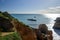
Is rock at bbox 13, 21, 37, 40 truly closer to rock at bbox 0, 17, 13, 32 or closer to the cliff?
the cliff

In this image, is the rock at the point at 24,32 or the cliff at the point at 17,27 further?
the rock at the point at 24,32

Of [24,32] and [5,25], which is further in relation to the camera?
[24,32]

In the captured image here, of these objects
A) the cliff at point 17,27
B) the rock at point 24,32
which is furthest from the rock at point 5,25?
the rock at point 24,32

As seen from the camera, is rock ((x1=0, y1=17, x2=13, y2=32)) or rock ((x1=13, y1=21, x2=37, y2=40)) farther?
rock ((x1=13, y1=21, x2=37, y2=40))

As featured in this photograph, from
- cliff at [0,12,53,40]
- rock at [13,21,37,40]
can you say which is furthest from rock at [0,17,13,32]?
rock at [13,21,37,40]

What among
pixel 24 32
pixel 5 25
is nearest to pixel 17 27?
pixel 24 32

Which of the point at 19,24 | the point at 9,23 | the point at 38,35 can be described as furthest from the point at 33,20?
the point at 9,23

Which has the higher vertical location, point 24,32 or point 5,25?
point 5,25

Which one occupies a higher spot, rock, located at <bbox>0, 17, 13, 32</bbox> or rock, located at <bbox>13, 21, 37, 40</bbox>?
rock, located at <bbox>0, 17, 13, 32</bbox>

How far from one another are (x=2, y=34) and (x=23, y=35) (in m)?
0.60

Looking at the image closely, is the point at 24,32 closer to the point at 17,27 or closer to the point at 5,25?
the point at 17,27

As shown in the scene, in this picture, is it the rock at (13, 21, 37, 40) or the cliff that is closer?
the cliff

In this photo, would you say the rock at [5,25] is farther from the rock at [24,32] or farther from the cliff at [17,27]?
the rock at [24,32]

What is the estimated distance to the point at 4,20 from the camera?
2510 mm
